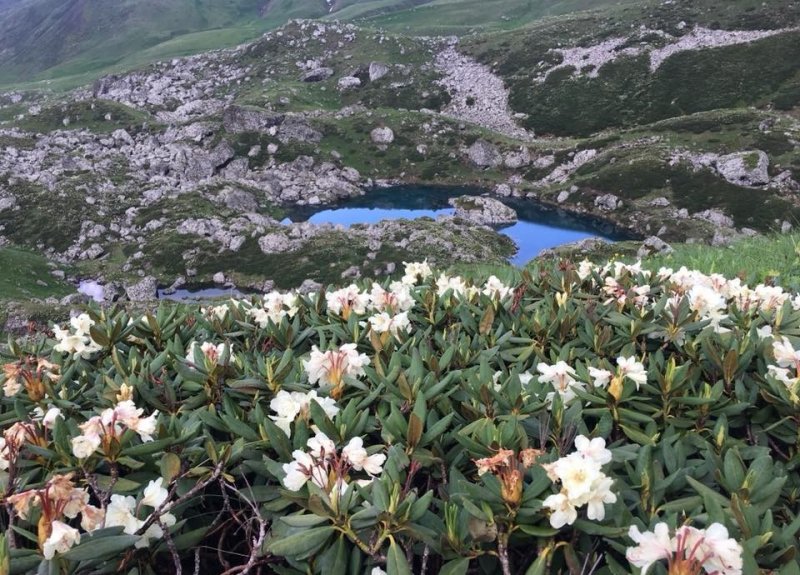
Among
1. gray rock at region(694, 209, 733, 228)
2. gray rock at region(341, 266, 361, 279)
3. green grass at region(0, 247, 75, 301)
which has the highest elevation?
green grass at region(0, 247, 75, 301)

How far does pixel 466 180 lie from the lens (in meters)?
97.2

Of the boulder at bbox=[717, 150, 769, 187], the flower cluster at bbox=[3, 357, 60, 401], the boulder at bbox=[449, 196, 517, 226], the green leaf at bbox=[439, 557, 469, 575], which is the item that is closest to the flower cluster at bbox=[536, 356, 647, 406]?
the green leaf at bbox=[439, 557, 469, 575]

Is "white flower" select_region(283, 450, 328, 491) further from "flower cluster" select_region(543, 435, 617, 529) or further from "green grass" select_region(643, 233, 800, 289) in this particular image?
"green grass" select_region(643, 233, 800, 289)

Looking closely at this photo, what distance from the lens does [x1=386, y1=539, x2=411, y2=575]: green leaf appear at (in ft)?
8.04

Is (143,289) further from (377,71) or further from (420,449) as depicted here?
(377,71)

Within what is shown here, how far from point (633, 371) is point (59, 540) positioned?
3453 millimetres

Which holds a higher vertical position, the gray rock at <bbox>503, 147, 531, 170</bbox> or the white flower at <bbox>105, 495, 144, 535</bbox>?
the white flower at <bbox>105, 495, 144, 535</bbox>

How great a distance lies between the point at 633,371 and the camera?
3.71 metres

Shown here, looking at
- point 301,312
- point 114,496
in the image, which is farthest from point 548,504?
point 301,312

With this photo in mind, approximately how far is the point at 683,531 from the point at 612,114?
11282 centimetres

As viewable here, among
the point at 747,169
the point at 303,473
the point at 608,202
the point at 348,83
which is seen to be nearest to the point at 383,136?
the point at 348,83

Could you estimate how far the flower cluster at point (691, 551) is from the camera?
2.21 m

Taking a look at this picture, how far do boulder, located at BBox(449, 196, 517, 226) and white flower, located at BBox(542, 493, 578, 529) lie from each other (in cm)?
7516

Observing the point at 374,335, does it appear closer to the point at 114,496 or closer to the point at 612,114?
the point at 114,496
